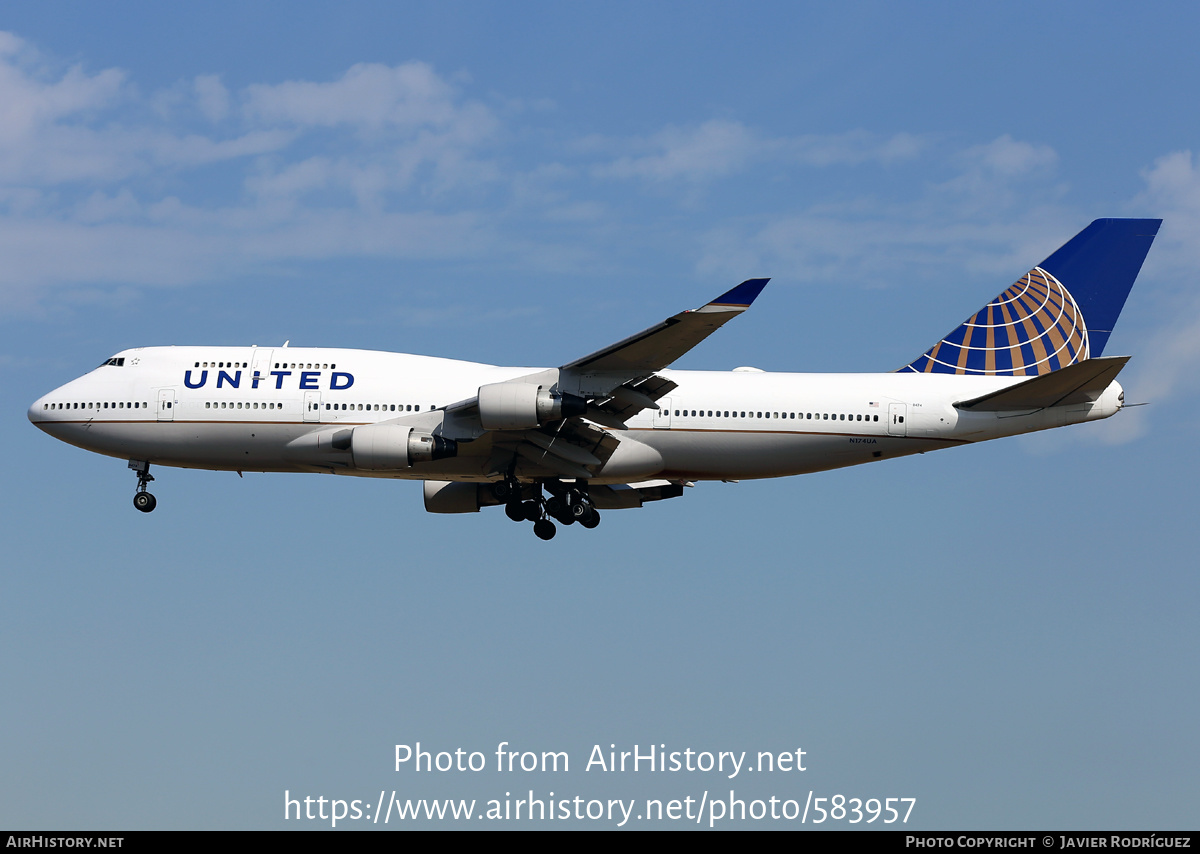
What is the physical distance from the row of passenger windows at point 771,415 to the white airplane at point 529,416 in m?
0.04

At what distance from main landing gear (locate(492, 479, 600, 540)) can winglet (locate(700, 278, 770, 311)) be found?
342 inches

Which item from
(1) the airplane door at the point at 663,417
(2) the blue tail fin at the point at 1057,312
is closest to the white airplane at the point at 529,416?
(1) the airplane door at the point at 663,417

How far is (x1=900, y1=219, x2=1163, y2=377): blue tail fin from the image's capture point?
1462 inches

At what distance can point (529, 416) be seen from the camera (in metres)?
31.2

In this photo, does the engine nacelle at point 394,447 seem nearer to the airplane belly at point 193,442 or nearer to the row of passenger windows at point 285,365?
the airplane belly at point 193,442

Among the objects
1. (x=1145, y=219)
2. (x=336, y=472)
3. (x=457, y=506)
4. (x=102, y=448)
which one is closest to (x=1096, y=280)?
(x=1145, y=219)

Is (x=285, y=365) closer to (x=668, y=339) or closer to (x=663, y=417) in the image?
(x=663, y=417)

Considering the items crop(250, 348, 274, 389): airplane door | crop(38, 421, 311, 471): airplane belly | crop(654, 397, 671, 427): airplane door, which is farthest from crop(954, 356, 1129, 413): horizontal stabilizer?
crop(250, 348, 274, 389): airplane door

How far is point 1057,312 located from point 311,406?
21.9 metres

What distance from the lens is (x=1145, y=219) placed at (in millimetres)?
38312

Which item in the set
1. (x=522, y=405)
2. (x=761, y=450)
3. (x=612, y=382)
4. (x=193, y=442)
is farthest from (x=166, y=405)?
(x=761, y=450)

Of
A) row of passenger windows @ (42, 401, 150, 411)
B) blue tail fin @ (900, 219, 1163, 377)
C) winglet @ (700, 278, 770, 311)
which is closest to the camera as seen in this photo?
winglet @ (700, 278, 770, 311)

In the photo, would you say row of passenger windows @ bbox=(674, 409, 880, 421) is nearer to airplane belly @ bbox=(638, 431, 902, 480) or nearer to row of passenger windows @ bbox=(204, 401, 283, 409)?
airplane belly @ bbox=(638, 431, 902, 480)
